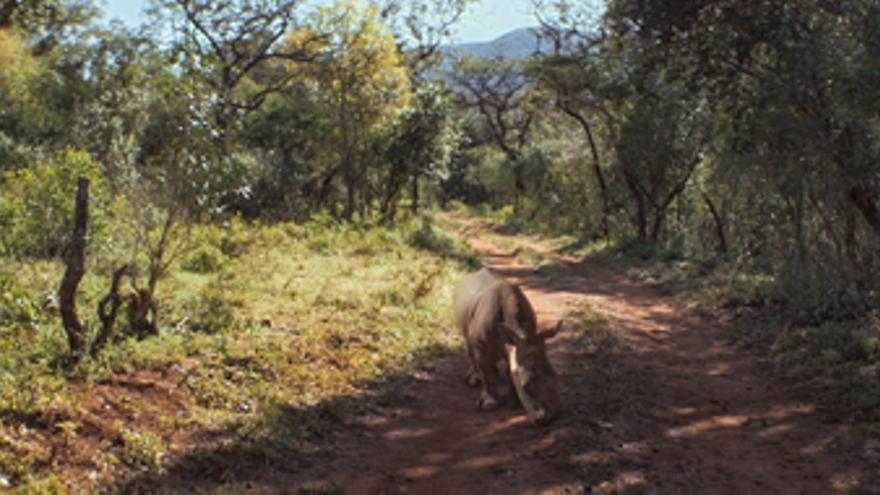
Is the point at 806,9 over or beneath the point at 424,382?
over

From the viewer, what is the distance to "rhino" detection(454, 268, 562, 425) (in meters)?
7.15

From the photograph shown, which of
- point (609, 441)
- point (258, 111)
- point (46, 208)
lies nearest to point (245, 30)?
point (258, 111)

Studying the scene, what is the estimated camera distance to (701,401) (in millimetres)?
8273

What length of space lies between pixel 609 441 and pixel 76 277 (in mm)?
5537

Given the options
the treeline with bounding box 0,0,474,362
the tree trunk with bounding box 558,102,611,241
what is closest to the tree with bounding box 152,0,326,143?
the treeline with bounding box 0,0,474,362

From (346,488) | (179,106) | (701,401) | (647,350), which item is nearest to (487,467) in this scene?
(346,488)

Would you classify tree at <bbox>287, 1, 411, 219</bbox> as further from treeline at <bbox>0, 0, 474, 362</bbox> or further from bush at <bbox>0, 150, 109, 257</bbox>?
bush at <bbox>0, 150, 109, 257</bbox>

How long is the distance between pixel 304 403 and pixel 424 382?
1.91 meters

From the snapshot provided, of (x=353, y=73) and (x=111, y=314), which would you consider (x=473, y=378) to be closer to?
(x=111, y=314)

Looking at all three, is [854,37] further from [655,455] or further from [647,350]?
[655,455]

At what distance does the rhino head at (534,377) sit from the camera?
7113 mm

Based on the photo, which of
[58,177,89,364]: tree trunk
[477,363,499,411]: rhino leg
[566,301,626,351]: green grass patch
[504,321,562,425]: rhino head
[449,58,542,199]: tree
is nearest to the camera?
[58,177,89,364]: tree trunk

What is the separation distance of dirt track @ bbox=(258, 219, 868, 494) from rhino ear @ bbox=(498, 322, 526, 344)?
85cm

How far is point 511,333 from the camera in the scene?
7227 mm
